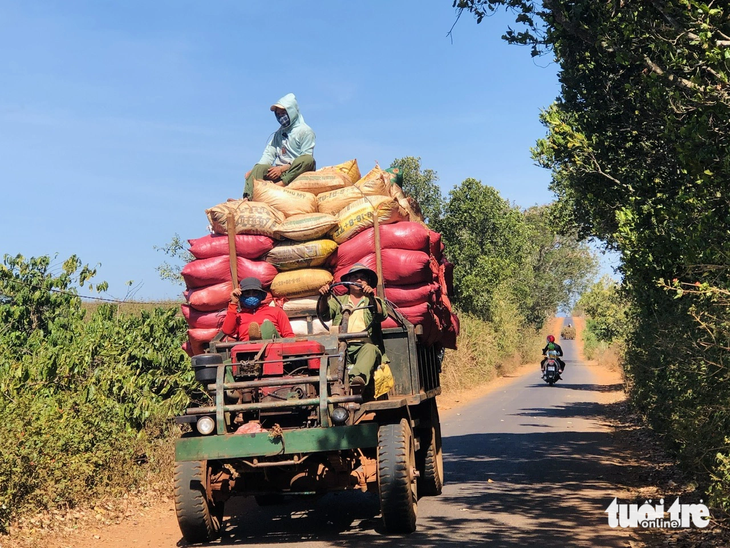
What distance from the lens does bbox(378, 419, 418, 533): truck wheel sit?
7090 millimetres

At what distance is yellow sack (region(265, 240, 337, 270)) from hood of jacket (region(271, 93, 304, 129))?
8.74 ft

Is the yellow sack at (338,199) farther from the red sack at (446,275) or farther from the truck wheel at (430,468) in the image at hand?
the truck wheel at (430,468)

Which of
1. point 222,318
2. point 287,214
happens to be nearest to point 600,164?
point 287,214

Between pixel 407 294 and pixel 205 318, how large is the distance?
217 centimetres

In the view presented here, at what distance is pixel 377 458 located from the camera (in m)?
7.19

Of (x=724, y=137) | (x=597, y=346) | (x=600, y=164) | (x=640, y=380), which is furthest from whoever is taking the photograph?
(x=597, y=346)

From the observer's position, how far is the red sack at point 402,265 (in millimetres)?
8805

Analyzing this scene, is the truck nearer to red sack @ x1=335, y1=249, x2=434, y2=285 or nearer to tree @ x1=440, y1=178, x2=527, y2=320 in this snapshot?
red sack @ x1=335, y1=249, x2=434, y2=285

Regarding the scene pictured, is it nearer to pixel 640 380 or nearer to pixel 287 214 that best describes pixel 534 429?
pixel 640 380

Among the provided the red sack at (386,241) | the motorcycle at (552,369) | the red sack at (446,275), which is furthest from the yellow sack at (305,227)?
the motorcycle at (552,369)

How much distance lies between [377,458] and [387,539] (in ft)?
2.48

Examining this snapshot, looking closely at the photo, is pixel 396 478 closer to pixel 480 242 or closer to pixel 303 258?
pixel 303 258

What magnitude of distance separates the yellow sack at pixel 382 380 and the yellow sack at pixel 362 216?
5.53 ft

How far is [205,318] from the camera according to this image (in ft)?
29.4
